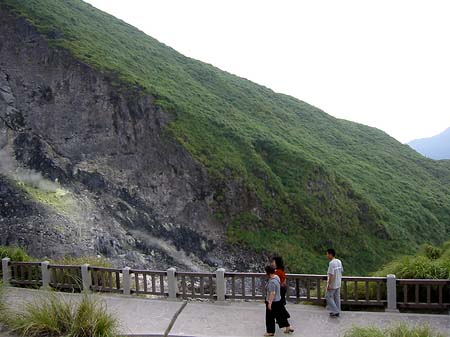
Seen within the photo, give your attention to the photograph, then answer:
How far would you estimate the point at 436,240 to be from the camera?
42.6 meters

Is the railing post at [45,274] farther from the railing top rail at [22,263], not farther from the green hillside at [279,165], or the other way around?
the green hillside at [279,165]

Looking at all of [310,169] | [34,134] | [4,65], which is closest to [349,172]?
[310,169]

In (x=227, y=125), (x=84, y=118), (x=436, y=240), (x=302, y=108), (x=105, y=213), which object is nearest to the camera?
(x=105, y=213)

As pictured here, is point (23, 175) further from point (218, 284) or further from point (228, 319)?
point (228, 319)

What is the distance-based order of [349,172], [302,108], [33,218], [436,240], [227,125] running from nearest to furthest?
[33,218], [436,240], [227,125], [349,172], [302,108]

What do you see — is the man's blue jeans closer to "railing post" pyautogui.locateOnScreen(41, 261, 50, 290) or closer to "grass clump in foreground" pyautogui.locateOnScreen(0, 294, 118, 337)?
"grass clump in foreground" pyautogui.locateOnScreen(0, 294, 118, 337)

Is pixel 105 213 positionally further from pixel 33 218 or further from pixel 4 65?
pixel 4 65

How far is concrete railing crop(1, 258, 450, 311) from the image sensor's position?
1137 centimetres

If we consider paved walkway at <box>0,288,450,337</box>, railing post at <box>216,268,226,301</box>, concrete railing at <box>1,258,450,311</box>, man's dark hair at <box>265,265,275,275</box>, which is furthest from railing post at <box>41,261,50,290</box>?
man's dark hair at <box>265,265,275,275</box>

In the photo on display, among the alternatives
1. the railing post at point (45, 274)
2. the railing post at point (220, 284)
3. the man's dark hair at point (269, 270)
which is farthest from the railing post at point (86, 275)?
the man's dark hair at point (269, 270)

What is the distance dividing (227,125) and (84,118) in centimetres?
1481

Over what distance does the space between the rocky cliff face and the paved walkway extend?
58.8ft

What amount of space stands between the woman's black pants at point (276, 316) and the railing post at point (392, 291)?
10.5 feet

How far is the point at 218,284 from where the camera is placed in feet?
41.0
